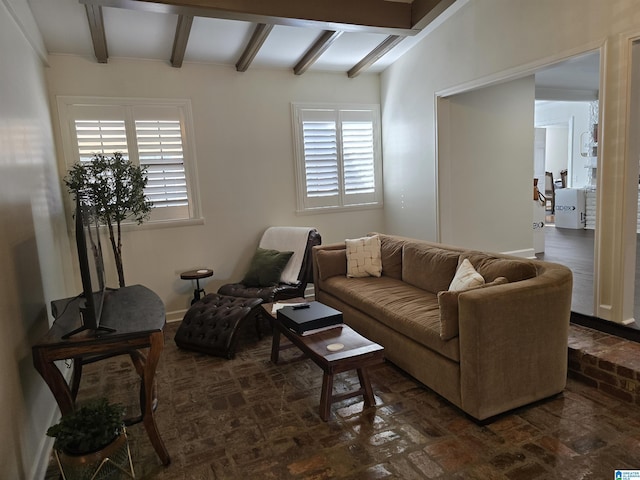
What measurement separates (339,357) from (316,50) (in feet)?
11.6

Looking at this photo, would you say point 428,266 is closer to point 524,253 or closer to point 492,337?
point 492,337

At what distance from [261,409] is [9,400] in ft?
4.60

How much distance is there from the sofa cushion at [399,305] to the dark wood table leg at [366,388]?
459 mm

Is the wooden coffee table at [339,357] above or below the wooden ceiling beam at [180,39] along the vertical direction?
below

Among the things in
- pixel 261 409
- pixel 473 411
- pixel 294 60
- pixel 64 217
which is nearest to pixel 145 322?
pixel 261 409

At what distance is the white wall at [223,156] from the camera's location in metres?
4.55

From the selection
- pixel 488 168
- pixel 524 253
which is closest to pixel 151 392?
pixel 488 168

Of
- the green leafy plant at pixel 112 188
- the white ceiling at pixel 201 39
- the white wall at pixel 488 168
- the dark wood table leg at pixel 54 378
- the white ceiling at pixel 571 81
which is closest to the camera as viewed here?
the dark wood table leg at pixel 54 378

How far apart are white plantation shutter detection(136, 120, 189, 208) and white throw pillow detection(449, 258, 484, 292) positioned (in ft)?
10.7

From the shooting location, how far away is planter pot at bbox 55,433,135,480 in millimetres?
1839

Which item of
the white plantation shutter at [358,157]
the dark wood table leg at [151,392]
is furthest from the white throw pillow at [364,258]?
the dark wood table leg at [151,392]

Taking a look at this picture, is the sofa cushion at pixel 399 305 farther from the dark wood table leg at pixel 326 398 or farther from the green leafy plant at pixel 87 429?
the green leafy plant at pixel 87 429

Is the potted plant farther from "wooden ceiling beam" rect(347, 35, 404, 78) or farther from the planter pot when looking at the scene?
"wooden ceiling beam" rect(347, 35, 404, 78)

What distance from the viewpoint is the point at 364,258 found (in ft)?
13.8
